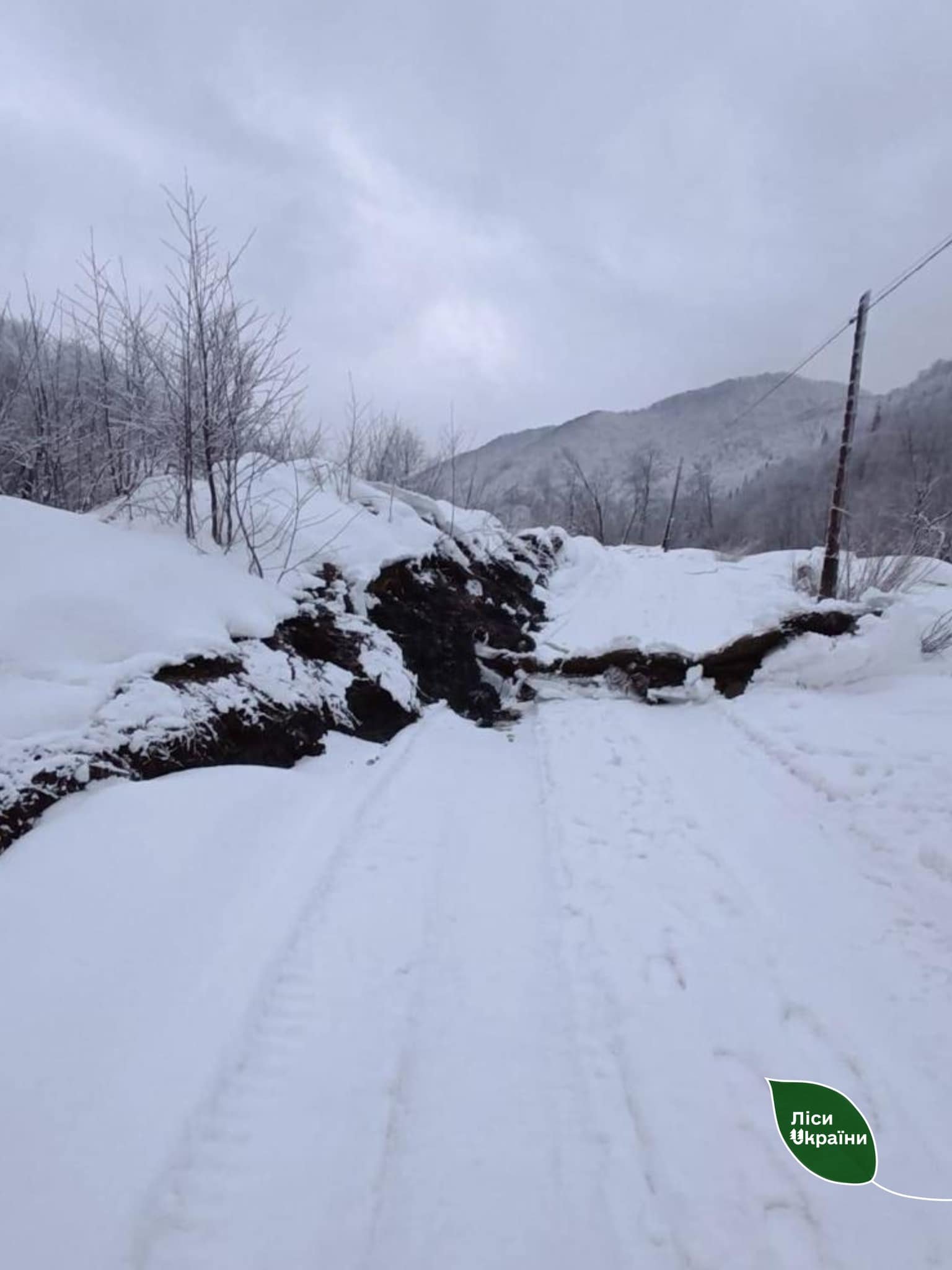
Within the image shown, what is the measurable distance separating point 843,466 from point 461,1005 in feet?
38.2

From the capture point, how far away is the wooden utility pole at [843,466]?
10.1m

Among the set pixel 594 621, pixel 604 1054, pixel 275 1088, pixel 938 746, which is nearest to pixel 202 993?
pixel 275 1088

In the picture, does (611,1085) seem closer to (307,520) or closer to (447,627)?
(447,627)

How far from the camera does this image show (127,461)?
23.0 feet

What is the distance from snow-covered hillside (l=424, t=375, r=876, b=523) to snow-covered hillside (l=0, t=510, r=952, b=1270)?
369 feet

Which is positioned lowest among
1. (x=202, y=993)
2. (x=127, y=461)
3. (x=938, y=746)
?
(x=202, y=993)

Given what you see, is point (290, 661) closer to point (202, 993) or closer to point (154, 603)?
point (154, 603)

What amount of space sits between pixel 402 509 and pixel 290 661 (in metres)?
6.23

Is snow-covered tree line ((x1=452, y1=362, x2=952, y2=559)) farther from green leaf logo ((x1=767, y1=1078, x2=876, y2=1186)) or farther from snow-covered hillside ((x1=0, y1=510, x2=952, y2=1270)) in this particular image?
green leaf logo ((x1=767, y1=1078, x2=876, y2=1186))

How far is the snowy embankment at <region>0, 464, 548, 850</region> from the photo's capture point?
3352 mm

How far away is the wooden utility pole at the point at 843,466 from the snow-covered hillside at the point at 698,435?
104286 millimetres

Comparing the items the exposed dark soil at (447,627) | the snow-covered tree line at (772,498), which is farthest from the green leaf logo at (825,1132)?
the snow-covered tree line at (772,498)

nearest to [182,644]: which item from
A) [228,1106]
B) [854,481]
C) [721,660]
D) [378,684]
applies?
[378,684]

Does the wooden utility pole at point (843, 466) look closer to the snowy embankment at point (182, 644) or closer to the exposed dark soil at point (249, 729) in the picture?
the snowy embankment at point (182, 644)
